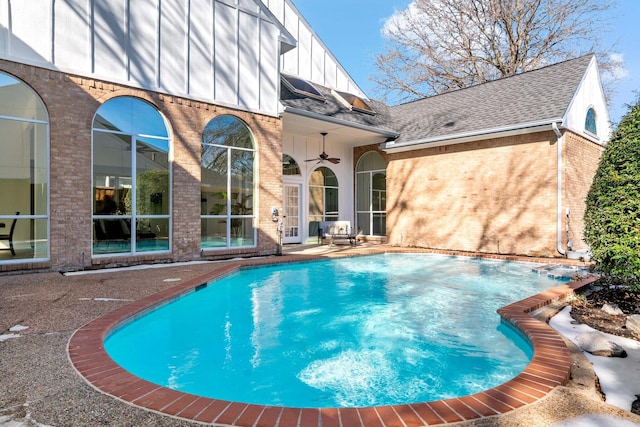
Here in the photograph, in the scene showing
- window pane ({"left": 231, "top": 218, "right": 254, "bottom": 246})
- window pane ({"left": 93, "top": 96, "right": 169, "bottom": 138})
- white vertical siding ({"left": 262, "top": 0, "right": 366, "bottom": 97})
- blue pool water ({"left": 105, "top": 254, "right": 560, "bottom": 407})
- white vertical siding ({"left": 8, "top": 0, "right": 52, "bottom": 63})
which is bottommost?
blue pool water ({"left": 105, "top": 254, "right": 560, "bottom": 407})

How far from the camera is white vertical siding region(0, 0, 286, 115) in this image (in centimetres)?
652

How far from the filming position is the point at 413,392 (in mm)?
2957

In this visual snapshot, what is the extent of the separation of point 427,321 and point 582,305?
79.1 inches

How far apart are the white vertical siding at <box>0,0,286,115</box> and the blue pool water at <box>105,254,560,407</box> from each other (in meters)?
4.80

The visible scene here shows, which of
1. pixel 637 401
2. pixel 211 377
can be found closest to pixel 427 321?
pixel 637 401

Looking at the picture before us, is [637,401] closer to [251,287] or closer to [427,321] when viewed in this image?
[427,321]

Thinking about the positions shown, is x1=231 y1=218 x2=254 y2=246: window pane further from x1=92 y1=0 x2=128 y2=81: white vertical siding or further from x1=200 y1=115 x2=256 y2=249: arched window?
x1=92 y1=0 x2=128 y2=81: white vertical siding

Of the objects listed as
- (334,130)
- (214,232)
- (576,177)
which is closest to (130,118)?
(214,232)

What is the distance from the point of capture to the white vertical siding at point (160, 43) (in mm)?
6523

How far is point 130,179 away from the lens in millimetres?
7734

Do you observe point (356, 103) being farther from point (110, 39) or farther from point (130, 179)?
point (130, 179)

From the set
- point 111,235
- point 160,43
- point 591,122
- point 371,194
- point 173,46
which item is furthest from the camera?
point 371,194

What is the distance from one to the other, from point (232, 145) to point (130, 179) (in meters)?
2.60

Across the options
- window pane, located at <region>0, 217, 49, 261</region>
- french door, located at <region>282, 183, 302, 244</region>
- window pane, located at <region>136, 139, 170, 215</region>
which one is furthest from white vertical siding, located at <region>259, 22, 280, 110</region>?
window pane, located at <region>0, 217, 49, 261</region>
